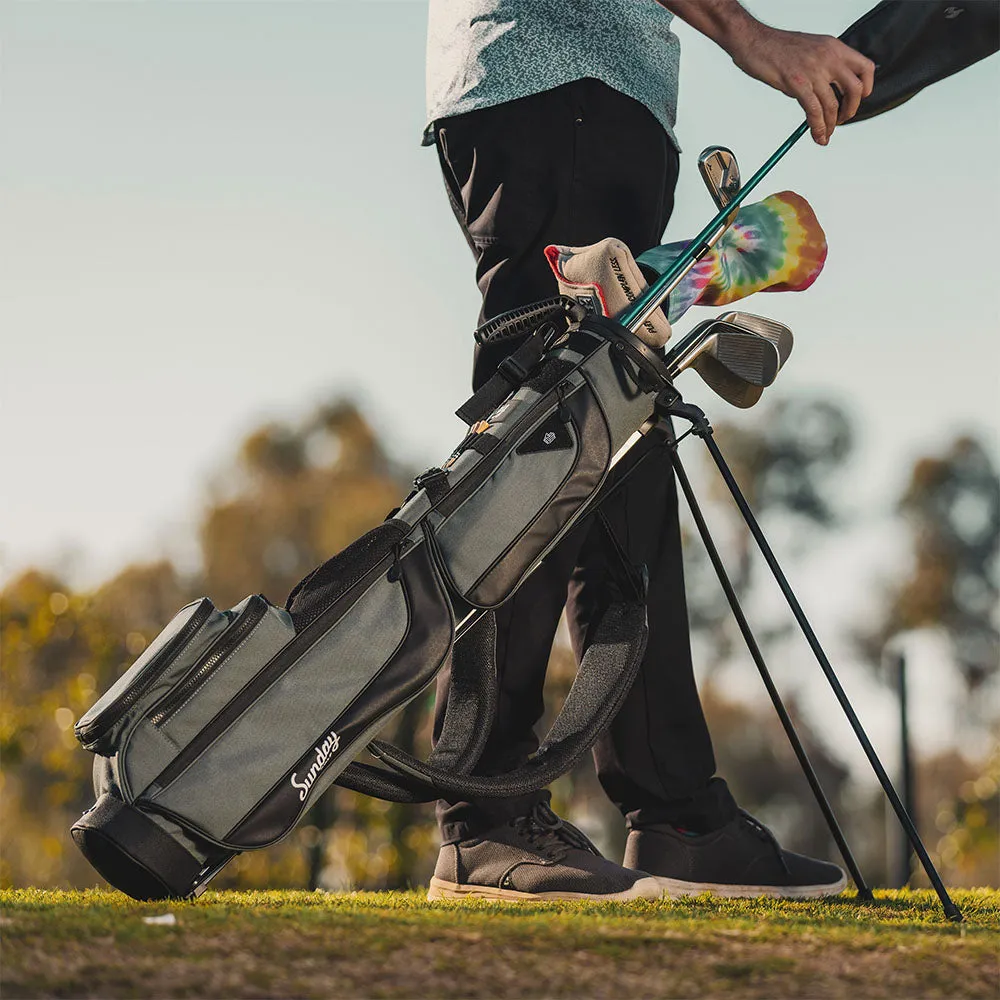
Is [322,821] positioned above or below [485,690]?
below

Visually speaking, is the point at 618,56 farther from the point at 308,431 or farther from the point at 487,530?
the point at 308,431

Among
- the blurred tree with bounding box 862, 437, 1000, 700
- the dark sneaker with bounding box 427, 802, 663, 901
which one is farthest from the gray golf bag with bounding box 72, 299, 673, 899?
the blurred tree with bounding box 862, 437, 1000, 700

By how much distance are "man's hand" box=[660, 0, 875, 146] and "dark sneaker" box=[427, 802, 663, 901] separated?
1.35 m

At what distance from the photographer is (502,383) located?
210 centimetres

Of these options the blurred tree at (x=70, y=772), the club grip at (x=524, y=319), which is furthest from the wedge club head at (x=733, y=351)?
the blurred tree at (x=70, y=772)

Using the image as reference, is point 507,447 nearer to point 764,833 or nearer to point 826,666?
point 826,666

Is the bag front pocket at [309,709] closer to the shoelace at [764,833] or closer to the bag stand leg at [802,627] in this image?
the bag stand leg at [802,627]

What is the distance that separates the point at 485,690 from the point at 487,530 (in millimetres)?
316

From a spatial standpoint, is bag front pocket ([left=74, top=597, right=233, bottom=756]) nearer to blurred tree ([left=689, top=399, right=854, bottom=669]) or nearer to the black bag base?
the black bag base

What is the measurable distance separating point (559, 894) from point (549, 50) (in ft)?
5.05

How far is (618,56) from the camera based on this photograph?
2.37m

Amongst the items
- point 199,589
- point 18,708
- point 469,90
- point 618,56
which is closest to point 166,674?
point 469,90

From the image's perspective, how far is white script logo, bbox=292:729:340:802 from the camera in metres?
1.78

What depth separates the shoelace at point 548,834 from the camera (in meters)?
2.24
